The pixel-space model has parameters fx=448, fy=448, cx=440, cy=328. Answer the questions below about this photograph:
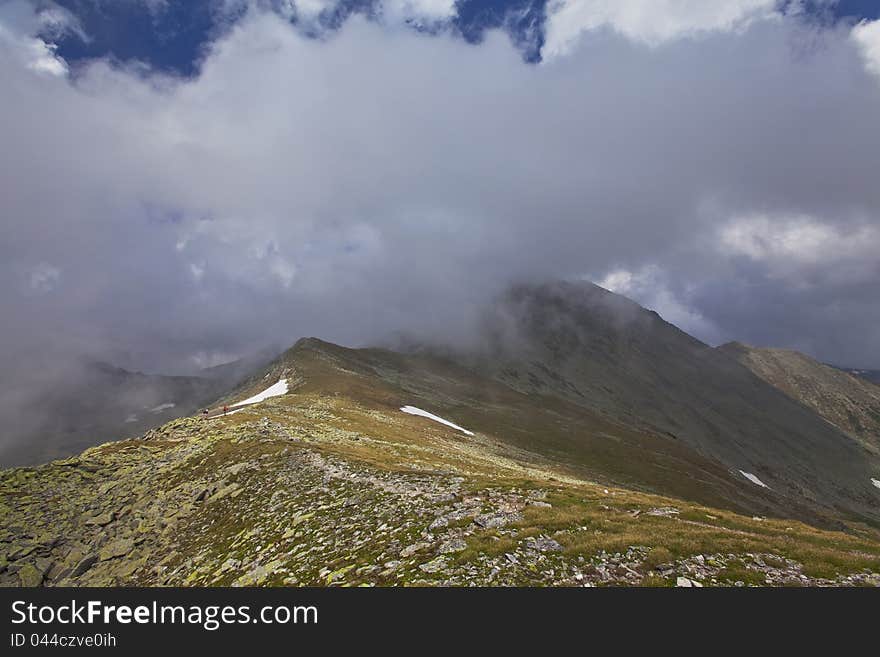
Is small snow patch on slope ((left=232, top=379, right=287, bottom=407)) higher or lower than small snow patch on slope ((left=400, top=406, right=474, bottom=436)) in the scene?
higher

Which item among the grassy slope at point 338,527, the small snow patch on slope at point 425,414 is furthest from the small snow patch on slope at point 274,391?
the grassy slope at point 338,527

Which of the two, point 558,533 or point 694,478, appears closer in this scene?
point 558,533

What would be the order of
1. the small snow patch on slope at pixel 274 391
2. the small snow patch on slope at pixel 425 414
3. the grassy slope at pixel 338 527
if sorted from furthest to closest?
the small snow patch on slope at pixel 274 391 < the small snow patch on slope at pixel 425 414 < the grassy slope at pixel 338 527

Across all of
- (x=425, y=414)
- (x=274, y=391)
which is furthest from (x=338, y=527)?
(x=274, y=391)

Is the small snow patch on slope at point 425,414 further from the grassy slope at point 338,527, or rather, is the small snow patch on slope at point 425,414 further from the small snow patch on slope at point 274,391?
the grassy slope at point 338,527

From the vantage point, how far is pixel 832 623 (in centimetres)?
1048

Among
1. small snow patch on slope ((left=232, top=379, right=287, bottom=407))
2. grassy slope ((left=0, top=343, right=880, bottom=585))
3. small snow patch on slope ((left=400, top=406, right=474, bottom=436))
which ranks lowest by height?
grassy slope ((left=0, top=343, right=880, bottom=585))

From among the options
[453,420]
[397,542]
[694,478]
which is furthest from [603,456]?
[397,542]

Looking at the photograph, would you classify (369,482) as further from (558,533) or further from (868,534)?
(868,534)

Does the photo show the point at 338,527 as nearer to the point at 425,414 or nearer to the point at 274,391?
the point at 425,414

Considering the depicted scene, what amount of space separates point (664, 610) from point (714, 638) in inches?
44.9

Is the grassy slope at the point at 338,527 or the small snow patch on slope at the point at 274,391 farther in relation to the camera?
the small snow patch on slope at the point at 274,391

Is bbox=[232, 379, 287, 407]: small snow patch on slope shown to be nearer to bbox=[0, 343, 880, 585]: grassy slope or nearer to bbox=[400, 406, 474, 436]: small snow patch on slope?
bbox=[400, 406, 474, 436]: small snow patch on slope

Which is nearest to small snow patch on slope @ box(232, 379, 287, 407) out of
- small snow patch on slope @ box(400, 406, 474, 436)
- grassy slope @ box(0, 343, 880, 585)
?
small snow patch on slope @ box(400, 406, 474, 436)
